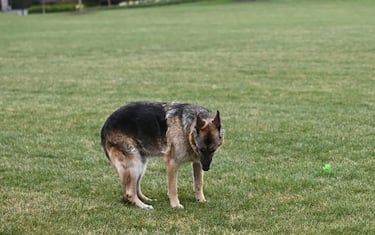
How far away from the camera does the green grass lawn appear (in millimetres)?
6918

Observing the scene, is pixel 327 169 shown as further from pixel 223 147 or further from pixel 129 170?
pixel 129 170

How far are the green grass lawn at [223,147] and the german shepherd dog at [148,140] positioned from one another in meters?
0.35

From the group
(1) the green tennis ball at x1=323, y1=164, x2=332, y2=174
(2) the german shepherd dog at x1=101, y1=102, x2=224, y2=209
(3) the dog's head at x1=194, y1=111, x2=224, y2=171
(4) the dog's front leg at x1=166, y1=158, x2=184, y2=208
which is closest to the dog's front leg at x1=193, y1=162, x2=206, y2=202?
(2) the german shepherd dog at x1=101, y1=102, x2=224, y2=209

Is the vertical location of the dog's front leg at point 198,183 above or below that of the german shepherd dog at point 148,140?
below

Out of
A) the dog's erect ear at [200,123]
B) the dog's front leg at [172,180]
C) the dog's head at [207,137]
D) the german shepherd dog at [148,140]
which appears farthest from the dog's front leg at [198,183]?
the dog's erect ear at [200,123]

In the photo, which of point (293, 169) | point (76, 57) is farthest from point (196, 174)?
point (76, 57)

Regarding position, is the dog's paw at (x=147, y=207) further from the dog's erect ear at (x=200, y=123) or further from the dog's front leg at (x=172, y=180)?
the dog's erect ear at (x=200, y=123)

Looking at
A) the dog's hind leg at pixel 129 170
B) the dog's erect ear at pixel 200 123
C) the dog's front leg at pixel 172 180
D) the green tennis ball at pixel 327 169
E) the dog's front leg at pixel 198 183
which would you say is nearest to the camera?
the dog's erect ear at pixel 200 123

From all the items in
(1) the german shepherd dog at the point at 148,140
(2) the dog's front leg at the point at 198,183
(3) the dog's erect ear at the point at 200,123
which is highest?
(3) the dog's erect ear at the point at 200,123

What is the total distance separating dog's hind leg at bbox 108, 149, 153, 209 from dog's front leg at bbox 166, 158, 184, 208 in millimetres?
254

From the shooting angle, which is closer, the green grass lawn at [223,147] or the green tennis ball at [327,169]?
the green grass lawn at [223,147]

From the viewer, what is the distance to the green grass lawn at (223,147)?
22.7ft

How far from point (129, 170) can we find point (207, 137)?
976 mm

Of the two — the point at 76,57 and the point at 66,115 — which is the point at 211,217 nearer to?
the point at 66,115
